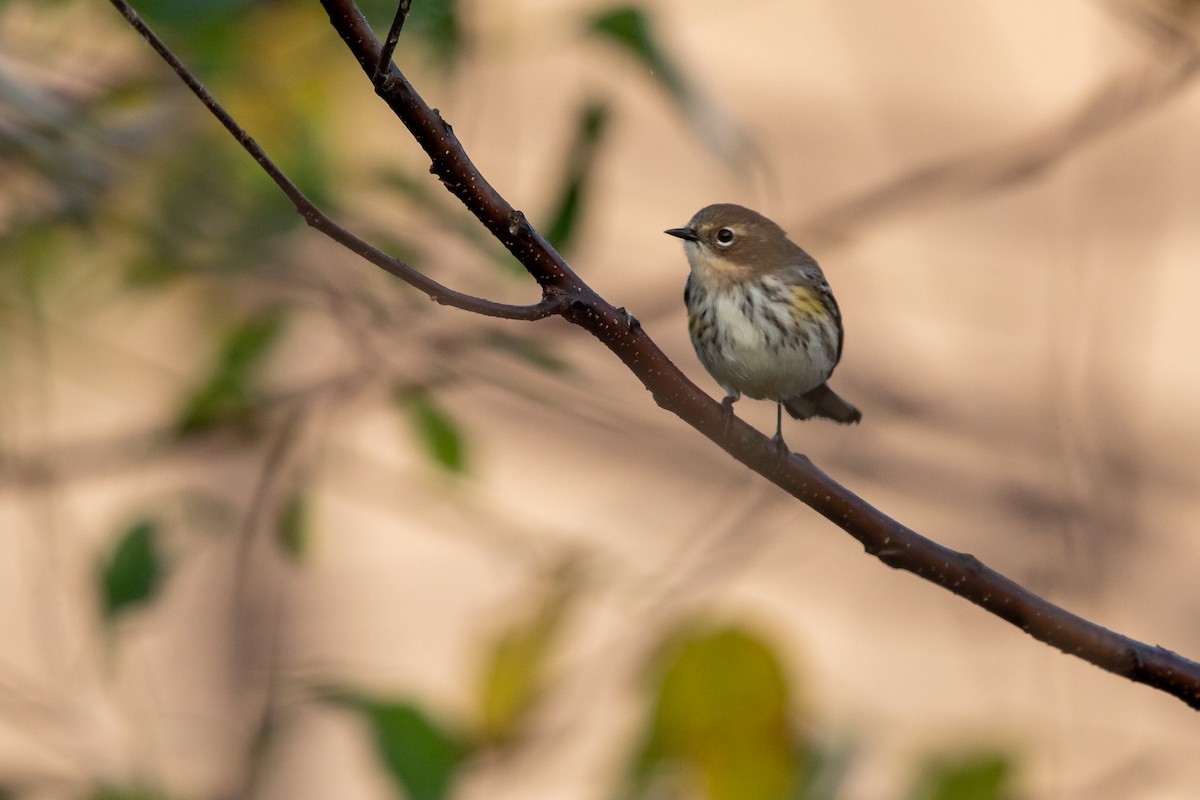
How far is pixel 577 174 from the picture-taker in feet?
9.62

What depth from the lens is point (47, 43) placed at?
3.47m

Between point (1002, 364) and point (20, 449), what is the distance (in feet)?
11.7

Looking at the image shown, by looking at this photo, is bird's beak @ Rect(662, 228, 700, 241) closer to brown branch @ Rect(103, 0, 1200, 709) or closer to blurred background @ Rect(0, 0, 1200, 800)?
blurred background @ Rect(0, 0, 1200, 800)

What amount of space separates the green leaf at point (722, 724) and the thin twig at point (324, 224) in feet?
2.87

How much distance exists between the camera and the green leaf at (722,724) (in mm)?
2418

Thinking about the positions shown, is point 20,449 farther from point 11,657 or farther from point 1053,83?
point 1053,83

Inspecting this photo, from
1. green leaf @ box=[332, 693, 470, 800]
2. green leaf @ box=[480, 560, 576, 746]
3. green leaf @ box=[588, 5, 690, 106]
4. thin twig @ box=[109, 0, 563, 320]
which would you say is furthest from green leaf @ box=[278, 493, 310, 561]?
thin twig @ box=[109, 0, 563, 320]

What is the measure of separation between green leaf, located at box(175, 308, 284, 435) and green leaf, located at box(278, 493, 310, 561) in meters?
0.29

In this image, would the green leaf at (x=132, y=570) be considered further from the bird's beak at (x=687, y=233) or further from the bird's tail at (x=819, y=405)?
the bird's tail at (x=819, y=405)

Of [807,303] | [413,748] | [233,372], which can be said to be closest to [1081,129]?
[807,303]

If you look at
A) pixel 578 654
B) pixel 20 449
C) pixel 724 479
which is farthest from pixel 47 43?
pixel 578 654

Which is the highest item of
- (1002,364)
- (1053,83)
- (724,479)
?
(1053,83)

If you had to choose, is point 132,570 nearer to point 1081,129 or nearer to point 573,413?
point 573,413

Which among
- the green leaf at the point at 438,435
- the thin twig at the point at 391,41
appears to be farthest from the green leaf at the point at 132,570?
the thin twig at the point at 391,41
